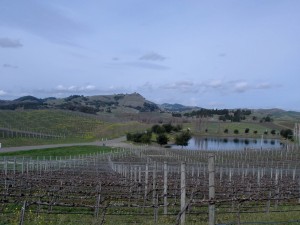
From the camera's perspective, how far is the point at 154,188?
47.1 feet

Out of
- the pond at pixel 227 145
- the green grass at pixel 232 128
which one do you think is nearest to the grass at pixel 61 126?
the pond at pixel 227 145

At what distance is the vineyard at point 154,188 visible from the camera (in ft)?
32.4

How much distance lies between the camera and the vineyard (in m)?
9.88

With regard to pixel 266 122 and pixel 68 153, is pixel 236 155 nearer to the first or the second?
pixel 68 153

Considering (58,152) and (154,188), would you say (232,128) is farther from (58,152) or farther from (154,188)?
(154,188)

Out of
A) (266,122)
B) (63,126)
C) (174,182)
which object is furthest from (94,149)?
(266,122)

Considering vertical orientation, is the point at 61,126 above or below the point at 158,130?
above

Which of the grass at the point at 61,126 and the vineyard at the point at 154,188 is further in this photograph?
Answer: the grass at the point at 61,126

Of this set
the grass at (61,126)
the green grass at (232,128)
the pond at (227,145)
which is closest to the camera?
the pond at (227,145)

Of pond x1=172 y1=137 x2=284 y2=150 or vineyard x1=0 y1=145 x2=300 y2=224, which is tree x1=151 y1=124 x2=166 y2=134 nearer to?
pond x1=172 y1=137 x2=284 y2=150

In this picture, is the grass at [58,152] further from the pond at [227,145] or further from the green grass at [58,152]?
the pond at [227,145]

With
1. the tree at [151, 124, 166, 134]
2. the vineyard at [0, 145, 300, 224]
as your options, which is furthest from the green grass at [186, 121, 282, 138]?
the vineyard at [0, 145, 300, 224]

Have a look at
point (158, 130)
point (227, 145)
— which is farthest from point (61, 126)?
point (227, 145)

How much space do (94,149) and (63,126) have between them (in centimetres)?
3513
